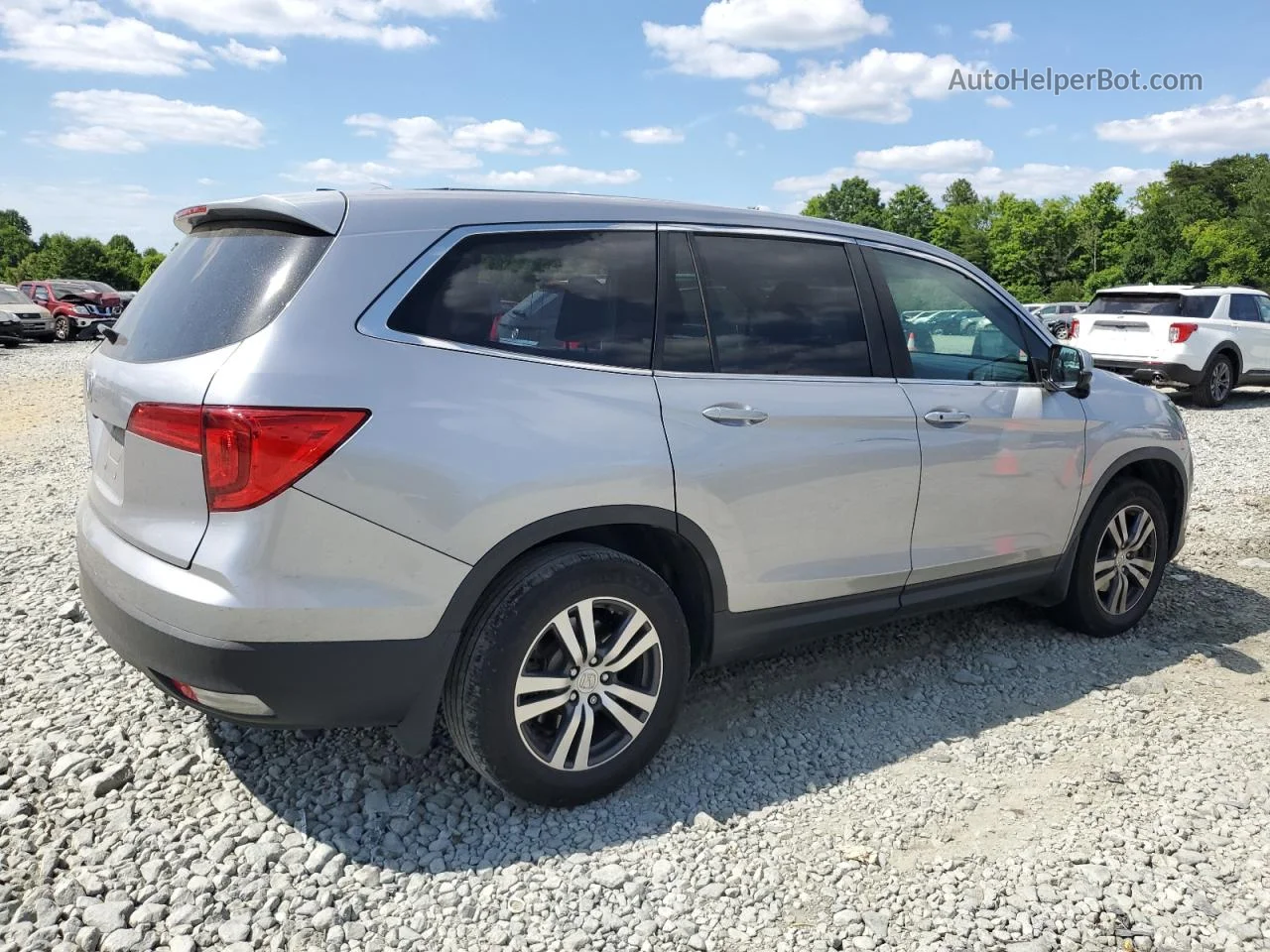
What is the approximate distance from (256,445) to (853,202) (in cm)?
11470

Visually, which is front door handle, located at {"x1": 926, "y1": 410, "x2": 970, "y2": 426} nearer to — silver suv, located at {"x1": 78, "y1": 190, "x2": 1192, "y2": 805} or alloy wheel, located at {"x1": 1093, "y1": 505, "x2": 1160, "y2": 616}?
silver suv, located at {"x1": 78, "y1": 190, "x2": 1192, "y2": 805}

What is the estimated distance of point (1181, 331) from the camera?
13.5 m

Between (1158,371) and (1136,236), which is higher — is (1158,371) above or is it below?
below

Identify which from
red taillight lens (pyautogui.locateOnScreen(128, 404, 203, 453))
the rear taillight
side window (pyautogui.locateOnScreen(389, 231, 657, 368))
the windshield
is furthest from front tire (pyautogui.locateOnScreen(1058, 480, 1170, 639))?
the windshield

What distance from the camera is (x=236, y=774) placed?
127 inches

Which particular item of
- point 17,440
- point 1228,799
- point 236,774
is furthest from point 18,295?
point 1228,799

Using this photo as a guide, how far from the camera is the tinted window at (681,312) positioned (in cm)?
322

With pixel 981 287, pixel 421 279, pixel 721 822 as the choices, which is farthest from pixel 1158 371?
pixel 421 279

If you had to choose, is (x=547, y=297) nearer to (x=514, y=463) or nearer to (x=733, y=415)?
(x=514, y=463)

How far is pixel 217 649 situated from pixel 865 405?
2.32 m

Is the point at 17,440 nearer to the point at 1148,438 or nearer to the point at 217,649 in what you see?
the point at 217,649

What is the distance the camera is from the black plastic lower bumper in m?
2.52

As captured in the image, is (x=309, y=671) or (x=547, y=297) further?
(x=547, y=297)

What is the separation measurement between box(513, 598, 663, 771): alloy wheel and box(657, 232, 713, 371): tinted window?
828 mm
